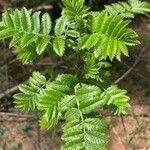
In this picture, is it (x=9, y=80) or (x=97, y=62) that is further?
(x=9, y=80)

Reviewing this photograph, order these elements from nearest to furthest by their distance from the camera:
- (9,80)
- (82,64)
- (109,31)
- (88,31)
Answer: (109,31)
(88,31)
(82,64)
(9,80)

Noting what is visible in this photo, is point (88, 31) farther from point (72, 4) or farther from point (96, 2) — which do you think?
point (96, 2)

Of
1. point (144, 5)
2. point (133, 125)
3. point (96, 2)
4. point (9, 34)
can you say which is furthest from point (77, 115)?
point (96, 2)

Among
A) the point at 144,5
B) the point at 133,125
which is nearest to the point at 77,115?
the point at 144,5

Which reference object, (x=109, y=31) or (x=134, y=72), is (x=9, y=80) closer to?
(x=134, y=72)

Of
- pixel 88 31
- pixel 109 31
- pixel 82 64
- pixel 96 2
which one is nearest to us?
pixel 109 31

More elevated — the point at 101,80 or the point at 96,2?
the point at 96,2

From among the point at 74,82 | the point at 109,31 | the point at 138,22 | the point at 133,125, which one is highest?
the point at 138,22
